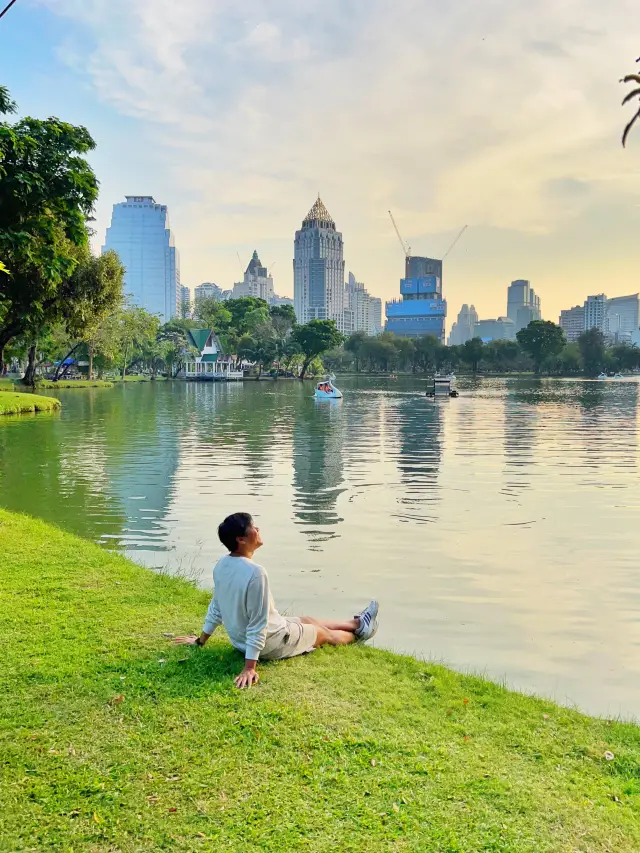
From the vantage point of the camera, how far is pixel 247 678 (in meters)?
5.44

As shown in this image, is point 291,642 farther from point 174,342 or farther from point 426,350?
point 426,350

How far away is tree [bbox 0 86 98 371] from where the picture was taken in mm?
20734

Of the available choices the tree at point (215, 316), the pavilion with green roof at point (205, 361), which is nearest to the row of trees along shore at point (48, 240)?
the pavilion with green roof at point (205, 361)

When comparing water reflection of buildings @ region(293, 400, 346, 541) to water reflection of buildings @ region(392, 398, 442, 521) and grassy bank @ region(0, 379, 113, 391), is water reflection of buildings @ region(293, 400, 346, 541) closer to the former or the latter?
water reflection of buildings @ region(392, 398, 442, 521)

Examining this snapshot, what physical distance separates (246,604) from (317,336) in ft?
352

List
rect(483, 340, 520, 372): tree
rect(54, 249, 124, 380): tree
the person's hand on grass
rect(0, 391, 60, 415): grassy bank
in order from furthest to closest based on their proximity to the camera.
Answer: rect(483, 340, 520, 372): tree, rect(0, 391, 60, 415): grassy bank, rect(54, 249, 124, 380): tree, the person's hand on grass

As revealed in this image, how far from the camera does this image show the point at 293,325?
11956 centimetres

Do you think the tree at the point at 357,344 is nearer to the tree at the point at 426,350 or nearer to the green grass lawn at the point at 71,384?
the tree at the point at 426,350

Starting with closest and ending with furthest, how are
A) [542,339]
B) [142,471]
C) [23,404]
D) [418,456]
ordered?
[142,471]
[418,456]
[23,404]
[542,339]

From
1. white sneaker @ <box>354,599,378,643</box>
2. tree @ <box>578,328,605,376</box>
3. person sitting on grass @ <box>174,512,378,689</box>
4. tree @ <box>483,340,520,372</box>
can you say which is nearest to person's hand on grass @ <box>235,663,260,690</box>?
person sitting on grass @ <box>174,512,378,689</box>

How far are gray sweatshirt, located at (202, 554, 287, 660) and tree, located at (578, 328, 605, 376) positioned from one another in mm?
143806

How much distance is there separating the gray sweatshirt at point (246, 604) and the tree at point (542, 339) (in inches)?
5235

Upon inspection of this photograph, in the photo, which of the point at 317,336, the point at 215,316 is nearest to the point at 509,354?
the point at 317,336

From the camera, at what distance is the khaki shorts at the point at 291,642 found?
19.2 ft
